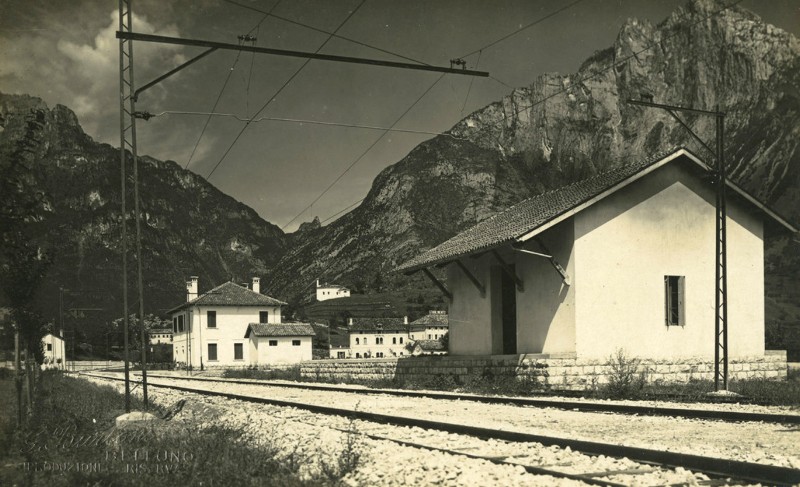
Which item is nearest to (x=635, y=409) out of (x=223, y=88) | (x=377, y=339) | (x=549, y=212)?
(x=549, y=212)

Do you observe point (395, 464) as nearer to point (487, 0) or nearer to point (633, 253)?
point (487, 0)

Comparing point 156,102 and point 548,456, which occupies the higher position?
point 156,102

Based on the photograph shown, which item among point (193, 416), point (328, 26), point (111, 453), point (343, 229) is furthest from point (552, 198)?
point (343, 229)

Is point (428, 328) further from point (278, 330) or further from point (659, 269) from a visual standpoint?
point (659, 269)

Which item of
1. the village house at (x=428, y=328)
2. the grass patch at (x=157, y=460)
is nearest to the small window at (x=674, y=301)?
the grass patch at (x=157, y=460)

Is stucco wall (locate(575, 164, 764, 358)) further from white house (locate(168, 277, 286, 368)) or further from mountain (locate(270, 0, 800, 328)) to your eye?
mountain (locate(270, 0, 800, 328))

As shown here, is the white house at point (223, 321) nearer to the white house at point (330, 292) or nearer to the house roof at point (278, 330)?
the house roof at point (278, 330)
